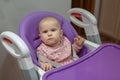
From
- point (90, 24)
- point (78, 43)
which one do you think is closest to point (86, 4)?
point (90, 24)

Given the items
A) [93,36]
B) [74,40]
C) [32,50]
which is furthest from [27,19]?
[93,36]

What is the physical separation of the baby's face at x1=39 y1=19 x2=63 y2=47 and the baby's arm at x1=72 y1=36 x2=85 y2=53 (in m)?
0.12

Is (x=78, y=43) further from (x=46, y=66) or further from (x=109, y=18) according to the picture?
(x=109, y=18)

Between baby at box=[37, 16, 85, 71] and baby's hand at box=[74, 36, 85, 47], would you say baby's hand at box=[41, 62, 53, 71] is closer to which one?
baby at box=[37, 16, 85, 71]

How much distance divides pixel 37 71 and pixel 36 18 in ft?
1.09

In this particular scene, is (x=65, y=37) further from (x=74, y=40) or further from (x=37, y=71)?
(x=37, y=71)

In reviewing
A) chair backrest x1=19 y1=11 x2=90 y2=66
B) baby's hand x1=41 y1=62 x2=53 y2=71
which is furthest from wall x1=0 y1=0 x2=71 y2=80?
baby's hand x1=41 y1=62 x2=53 y2=71

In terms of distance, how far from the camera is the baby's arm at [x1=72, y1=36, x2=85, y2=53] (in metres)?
1.24

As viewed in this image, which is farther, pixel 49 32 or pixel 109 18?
pixel 109 18

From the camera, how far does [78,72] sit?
0.99 meters

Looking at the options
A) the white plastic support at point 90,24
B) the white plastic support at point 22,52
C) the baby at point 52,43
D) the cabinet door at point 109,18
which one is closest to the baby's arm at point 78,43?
the baby at point 52,43

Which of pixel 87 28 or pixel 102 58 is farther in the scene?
pixel 87 28

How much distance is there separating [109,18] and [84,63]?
150cm

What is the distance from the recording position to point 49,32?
46.1 inches
